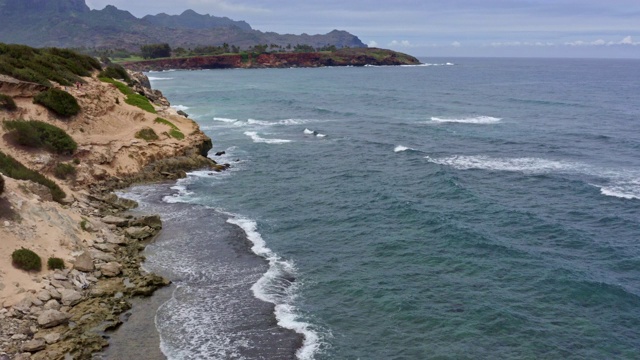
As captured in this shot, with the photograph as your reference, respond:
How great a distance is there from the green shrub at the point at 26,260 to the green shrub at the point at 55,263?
0.44 m

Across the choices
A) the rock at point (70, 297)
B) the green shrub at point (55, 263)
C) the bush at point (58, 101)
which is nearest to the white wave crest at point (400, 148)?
the bush at point (58, 101)

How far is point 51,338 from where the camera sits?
20531 millimetres

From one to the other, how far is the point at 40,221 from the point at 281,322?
46.1 feet

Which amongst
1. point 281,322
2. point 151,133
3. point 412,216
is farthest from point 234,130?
point 281,322

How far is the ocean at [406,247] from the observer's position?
22.0m

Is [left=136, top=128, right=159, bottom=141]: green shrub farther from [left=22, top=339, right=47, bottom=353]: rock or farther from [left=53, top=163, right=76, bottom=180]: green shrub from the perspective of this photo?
[left=22, top=339, right=47, bottom=353]: rock

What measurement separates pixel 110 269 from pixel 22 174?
1057 cm

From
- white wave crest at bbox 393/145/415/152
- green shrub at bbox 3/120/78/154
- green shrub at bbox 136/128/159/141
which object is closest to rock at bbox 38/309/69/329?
green shrub at bbox 3/120/78/154

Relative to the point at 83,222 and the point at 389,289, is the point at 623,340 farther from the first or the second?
the point at 83,222

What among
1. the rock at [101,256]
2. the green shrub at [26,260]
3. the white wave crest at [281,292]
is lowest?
the white wave crest at [281,292]

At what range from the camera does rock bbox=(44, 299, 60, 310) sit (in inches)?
887

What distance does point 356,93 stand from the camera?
375 ft

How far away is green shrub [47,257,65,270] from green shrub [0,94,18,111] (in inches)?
850

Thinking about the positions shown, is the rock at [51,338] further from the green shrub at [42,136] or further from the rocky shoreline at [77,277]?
the green shrub at [42,136]
